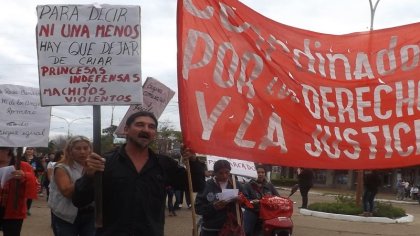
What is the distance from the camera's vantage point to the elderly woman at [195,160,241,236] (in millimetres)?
6262

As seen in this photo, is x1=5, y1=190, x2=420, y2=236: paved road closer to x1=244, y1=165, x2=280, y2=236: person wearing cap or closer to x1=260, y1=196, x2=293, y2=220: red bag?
x1=244, y1=165, x2=280, y2=236: person wearing cap

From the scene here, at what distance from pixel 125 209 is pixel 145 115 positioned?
616 mm

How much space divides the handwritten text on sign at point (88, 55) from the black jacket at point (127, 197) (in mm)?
519

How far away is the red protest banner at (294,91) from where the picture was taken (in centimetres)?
462

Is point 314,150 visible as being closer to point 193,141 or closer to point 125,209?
point 193,141

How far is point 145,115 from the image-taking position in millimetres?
3924

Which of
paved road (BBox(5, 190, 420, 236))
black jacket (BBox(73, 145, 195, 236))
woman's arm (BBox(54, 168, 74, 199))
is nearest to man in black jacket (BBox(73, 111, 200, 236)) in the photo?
black jacket (BBox(73, 145, 195, 236))

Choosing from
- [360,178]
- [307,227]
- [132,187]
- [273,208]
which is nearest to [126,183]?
[132,187]

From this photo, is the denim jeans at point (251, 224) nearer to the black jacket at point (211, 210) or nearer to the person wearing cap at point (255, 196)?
the person wearing cap at point (255, 196)

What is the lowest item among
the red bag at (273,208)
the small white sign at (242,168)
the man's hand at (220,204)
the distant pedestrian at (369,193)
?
the distant pedestrian at (369,193)

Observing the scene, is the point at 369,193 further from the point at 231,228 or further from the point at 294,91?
the point at 294,91

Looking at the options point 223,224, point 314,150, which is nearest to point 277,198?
point 223,224

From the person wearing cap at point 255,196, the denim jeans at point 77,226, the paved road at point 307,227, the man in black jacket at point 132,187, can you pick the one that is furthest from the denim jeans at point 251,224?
the paved road at point 307,227

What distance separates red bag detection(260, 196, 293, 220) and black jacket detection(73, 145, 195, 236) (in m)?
3.14
